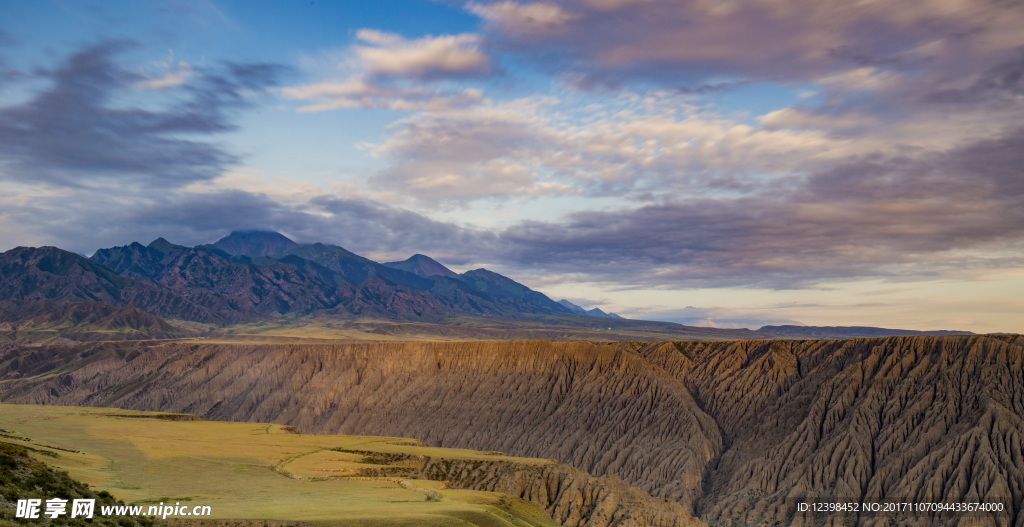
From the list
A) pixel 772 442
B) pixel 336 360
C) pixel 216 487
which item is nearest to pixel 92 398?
pixel 336 360

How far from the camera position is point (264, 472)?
70250 mm

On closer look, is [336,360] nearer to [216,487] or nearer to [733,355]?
[733,355]

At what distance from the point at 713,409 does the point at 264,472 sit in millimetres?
62141

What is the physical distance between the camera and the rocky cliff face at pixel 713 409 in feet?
252

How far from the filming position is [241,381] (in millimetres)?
167500

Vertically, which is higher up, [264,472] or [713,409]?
[713,409]

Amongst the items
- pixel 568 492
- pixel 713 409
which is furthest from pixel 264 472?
pixel 713 409

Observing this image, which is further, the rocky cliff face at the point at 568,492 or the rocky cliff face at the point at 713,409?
the rocky cliff face at the point at 713,409

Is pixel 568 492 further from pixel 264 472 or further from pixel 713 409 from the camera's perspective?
pixel 713 409

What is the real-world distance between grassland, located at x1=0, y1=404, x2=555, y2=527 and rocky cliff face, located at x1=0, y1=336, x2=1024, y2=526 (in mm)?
21014

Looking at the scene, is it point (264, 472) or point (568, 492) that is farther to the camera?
point (568, 492)

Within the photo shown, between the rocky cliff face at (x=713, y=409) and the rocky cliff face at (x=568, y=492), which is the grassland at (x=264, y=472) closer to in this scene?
the rocky cliff face at (x=568, y=492)

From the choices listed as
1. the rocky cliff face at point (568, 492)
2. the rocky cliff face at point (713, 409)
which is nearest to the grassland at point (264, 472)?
the rocky cliff face at point (568, 492)

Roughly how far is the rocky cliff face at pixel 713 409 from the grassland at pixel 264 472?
2101 centimetres
